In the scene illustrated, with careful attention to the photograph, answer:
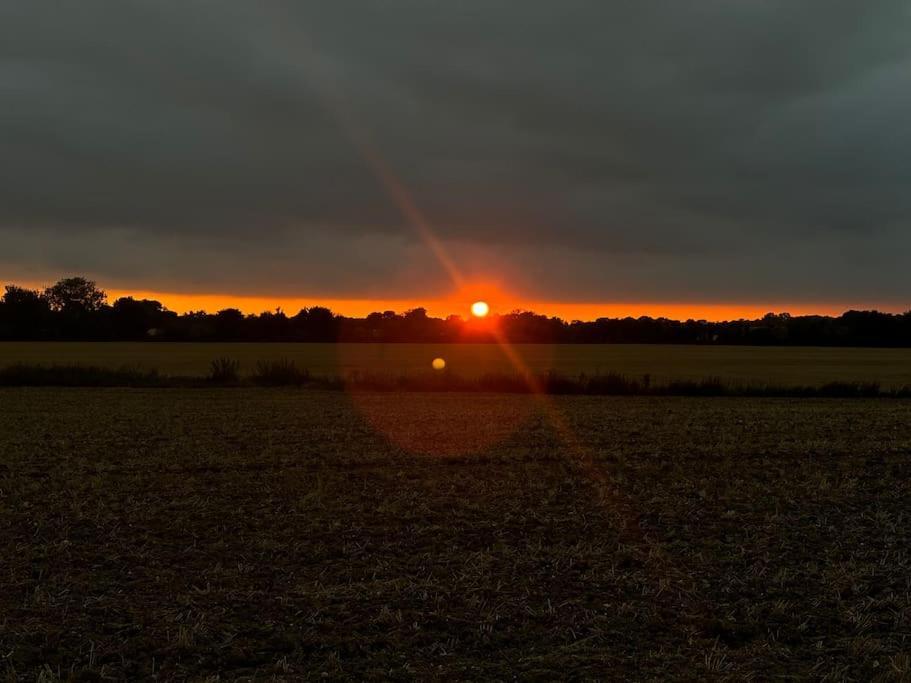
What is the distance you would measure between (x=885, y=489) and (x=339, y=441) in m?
11.2

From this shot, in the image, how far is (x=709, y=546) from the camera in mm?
8391

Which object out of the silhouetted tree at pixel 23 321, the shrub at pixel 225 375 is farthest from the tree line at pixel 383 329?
the shrub at pixel 225 375

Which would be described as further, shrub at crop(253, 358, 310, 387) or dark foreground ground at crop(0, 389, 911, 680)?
shrub at crop(253, 358, 310, 387)

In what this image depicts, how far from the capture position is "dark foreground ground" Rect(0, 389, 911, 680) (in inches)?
216

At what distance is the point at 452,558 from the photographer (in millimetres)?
7816

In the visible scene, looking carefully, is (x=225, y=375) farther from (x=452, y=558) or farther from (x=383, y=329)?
(x=383, y=329)

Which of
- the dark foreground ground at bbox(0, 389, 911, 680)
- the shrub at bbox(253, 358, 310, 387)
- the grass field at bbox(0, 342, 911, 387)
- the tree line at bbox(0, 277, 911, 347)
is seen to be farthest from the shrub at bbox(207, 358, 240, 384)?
the tree line at bbox(0, 277, 911, 347)

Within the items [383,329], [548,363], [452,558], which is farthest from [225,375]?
[383,329]

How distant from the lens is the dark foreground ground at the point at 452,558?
5477 mm

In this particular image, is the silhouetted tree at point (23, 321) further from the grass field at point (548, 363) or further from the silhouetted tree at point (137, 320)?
the grass field at point (548, 363)

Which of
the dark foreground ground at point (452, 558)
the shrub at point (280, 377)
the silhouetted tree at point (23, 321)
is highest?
the silhouetted tree at point (23, 321)

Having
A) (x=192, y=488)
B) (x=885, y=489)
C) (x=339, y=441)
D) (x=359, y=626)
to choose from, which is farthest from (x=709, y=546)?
(x=339, y=441)

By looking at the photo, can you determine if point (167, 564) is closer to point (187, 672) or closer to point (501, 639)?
point (187, 672)

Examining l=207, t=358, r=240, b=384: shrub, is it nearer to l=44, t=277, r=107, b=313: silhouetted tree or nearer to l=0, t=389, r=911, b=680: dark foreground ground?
l=0, t=389, r=911, b=680: dark foreground ground
